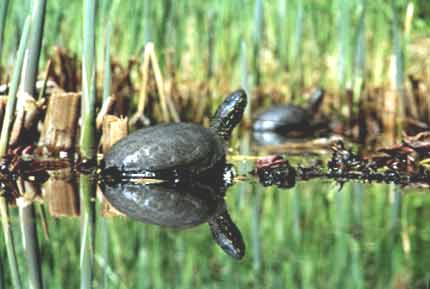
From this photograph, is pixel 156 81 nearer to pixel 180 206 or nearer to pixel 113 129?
pixel 113 129

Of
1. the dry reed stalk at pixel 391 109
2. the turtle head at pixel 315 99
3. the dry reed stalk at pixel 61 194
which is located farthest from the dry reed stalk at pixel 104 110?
the turtle head at pixel 315 99

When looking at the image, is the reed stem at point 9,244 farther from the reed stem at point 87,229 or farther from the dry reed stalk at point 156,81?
the dry reed stalk at point 156,81

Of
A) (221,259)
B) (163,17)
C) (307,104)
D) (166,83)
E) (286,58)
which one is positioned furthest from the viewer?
(307,104)

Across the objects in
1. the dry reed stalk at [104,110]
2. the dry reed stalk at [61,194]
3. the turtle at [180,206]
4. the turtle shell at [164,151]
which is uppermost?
the dry reed stalk at [104,110]

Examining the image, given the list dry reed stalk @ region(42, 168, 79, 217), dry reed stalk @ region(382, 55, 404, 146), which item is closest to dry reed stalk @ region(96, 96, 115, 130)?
dry reed stalk @ region(42, 168, 79, 217)

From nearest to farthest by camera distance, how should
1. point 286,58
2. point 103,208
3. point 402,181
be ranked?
point 103,208 → point 402,181 → point 286,58

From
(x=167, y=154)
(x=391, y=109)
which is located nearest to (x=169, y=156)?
(x=167, y=154)

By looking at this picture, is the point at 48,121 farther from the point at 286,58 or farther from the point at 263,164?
the point at 286,58

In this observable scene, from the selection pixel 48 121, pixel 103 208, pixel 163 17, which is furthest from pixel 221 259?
pixel 163 17
